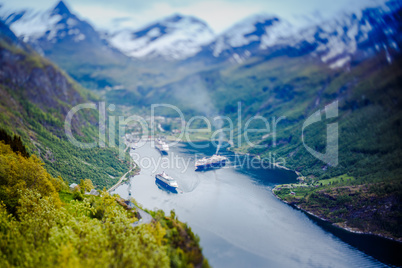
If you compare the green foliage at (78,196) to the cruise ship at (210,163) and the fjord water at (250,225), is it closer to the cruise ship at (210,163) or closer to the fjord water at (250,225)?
the fjord water at (250,225)

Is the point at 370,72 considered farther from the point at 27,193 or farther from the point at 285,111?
the point at 27,193

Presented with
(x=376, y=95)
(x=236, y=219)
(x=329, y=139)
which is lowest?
(x=236, y=219)

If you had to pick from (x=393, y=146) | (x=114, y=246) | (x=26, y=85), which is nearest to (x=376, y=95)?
(x=393, y=146)

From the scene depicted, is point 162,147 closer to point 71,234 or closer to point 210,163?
point 210,163

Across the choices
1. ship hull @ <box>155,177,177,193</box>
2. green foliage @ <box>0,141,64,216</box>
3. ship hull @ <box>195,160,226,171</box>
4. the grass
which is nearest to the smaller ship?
ship hull @ <box>195,160,226,171</box>

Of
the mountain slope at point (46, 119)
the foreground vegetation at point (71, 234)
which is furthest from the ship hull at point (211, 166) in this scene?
the foreground vegetation at point (71, 234)

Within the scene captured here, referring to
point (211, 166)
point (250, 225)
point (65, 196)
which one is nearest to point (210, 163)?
point (211, 166)
